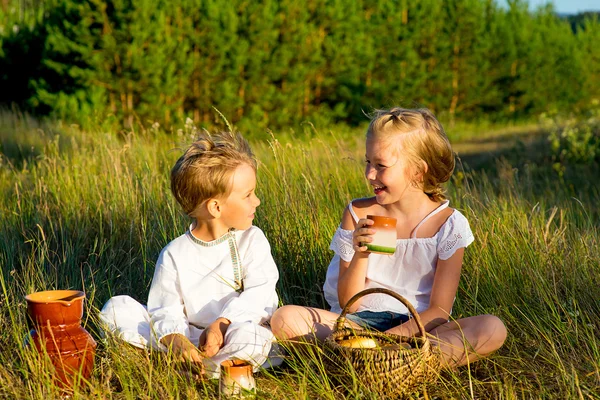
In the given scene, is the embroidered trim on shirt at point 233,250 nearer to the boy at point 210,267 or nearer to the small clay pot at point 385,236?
the boy at point 210,267

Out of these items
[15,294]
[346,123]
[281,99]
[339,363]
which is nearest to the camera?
[339,363]

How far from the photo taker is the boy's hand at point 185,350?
297 centimetres

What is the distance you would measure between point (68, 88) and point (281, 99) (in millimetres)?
4130

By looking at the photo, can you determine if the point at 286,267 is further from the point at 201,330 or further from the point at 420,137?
the point at 420,137

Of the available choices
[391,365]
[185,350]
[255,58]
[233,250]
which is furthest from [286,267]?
[255,58]

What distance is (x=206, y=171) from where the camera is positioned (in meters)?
3.19

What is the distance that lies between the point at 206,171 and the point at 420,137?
3.08 ft

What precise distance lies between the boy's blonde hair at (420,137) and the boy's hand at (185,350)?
1167 millimetres

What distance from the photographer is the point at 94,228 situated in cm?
473

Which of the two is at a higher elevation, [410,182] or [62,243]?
[410,182]

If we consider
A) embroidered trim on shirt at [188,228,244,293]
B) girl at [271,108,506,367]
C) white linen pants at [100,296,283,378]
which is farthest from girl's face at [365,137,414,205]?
white linen pants at [100,296,283,378]

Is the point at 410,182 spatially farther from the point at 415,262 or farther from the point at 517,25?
the point at 517,25

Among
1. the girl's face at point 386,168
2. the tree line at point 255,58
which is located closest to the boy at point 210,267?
the girl's face at point 386,168

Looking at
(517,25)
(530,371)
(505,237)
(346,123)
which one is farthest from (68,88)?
(517,25)
